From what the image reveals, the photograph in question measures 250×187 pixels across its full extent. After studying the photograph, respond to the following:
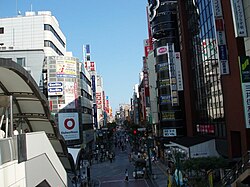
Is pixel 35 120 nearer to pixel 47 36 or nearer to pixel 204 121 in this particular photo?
pixel 204 121

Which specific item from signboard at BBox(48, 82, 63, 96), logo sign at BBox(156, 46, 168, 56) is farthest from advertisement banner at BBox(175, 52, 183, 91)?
signboard at BBox(48, 82, 63, 96)

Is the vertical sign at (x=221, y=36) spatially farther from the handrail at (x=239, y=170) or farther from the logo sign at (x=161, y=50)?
the logo sign at (x=161, y=50)

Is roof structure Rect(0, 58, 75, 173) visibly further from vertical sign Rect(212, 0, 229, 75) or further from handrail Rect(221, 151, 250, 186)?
vertical sign Rect(212, 0, 229, 75)

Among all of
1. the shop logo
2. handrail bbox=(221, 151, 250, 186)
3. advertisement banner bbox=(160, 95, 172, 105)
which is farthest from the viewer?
the shop logo

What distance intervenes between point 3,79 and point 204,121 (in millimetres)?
26155

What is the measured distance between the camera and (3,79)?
1138 centimetres

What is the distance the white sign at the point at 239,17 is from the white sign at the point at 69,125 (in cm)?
3558

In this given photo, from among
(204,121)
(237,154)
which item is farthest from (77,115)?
(237,154)

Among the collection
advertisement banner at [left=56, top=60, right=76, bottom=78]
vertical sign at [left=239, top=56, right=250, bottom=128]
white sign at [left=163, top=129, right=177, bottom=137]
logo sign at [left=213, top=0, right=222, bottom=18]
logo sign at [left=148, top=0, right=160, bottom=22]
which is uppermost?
logo sign at [left=148, top=0, right=160, bottom=22]

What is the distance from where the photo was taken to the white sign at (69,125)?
51.1m

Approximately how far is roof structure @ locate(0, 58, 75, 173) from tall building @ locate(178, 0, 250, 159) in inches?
471

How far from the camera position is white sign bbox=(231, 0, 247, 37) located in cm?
2064

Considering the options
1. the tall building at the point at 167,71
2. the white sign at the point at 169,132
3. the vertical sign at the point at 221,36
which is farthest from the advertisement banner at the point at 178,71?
the vertical sign at the point at 221,36

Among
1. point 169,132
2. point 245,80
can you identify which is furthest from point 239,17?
point 169,132
